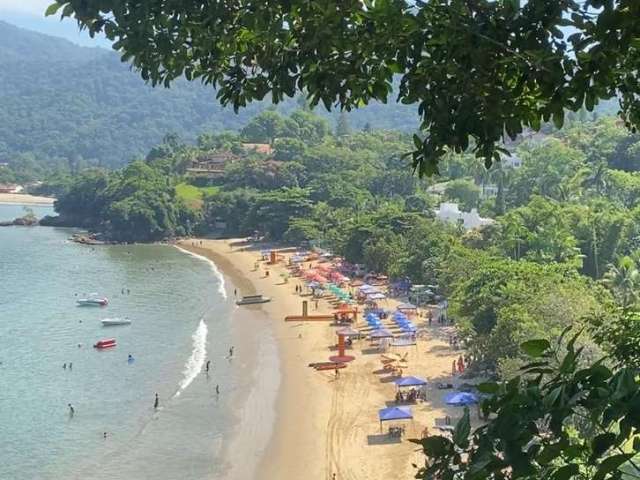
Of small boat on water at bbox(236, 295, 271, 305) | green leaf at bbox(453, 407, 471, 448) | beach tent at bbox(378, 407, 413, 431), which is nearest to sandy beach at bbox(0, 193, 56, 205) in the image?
small boat on water at bbox(236, 295, 271, 305)

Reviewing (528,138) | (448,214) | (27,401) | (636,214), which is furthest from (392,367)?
(528,138)

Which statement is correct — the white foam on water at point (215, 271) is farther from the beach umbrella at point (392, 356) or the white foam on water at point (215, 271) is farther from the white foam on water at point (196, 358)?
the beach umbrella at point (392, 356)

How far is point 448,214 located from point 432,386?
29.3m

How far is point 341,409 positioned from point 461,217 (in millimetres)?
29477

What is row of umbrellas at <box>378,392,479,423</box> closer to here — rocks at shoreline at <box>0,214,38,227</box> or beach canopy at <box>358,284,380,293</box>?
beach canopy at <box>358,284,380,293</box>

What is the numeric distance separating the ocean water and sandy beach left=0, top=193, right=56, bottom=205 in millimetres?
66615

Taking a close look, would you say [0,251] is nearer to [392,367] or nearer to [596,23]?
[392,367]

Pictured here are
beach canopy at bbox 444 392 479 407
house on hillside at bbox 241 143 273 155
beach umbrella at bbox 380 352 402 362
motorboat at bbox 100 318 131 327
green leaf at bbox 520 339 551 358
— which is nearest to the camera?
green leaf at bbox 520 339 551 358

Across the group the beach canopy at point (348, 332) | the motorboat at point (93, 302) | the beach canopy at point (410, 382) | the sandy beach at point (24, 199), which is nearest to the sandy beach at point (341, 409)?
the beach canopy at point (348, 332)

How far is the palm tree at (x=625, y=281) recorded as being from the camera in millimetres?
25172

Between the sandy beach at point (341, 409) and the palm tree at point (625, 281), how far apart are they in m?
5.93

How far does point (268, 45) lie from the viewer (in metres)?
3.77

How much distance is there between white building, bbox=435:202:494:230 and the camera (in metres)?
47.2

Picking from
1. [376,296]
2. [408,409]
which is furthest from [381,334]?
[408,409]
